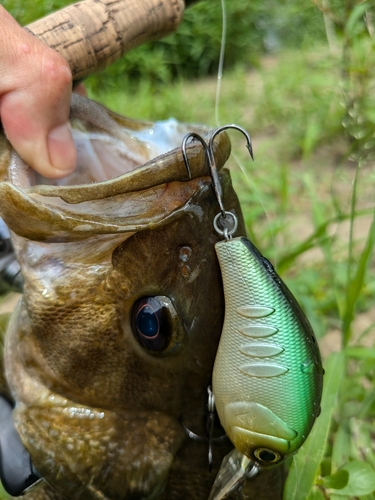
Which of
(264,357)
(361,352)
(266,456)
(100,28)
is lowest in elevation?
(361,352)

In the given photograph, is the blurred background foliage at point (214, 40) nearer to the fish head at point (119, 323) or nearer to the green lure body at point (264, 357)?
the fish head at point (119, 323)

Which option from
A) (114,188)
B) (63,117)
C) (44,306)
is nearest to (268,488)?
(44,306)

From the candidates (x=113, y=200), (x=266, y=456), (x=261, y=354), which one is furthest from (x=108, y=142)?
→ (x=266, y=456)

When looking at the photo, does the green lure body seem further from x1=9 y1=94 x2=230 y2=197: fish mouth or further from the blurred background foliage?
the blurred background foliage

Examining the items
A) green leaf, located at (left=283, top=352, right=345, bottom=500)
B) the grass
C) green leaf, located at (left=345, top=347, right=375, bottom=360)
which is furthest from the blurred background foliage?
green leaf, located at (left=283, top=352, right=345, bottom=500)

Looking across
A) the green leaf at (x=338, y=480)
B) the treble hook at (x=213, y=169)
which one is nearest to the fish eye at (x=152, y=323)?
the treble hook at (x=213, y=169)

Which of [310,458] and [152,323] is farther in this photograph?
[310,458]

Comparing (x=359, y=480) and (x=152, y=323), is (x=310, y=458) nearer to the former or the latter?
(x=359, y=480)

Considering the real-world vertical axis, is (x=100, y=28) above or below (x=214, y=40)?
above
